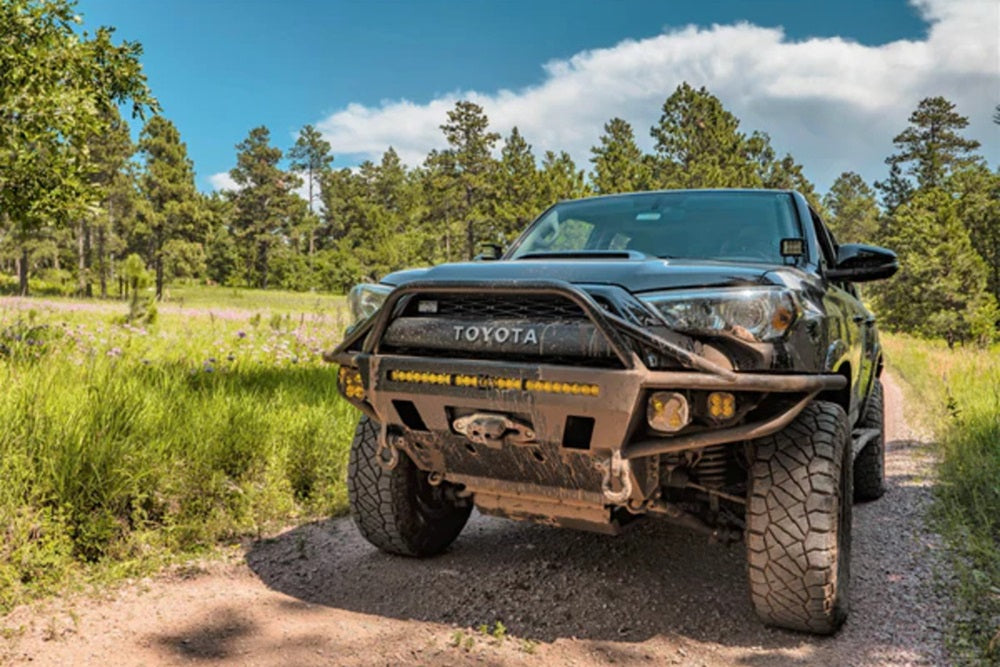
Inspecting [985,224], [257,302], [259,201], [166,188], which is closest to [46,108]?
[257,302]

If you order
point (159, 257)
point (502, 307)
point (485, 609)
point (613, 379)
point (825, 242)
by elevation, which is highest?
point (159, 257)

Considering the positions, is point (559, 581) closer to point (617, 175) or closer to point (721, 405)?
point (721, 405)

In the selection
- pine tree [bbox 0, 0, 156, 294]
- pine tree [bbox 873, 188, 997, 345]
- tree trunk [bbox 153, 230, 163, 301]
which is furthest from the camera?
tree trunk [bbox 153, 230, 163, 301]

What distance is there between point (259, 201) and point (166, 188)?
87.1ft

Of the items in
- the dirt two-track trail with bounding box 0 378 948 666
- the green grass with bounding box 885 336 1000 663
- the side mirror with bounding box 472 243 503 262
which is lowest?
the dirt two-track trail with bounding box 0 378 948 666

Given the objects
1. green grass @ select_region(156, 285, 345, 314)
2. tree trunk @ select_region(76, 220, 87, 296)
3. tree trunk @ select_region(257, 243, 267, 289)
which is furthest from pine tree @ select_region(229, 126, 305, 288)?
green grass @ select_region(156, 285, 345, 314)

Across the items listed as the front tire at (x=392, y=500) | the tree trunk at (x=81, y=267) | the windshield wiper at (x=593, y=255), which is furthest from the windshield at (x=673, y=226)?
the tree trunk at (x=81, y=267)

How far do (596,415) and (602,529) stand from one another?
686 mm

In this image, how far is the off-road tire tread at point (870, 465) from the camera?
4.91 metres

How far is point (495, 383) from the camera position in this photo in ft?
8.65

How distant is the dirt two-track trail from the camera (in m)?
2.76

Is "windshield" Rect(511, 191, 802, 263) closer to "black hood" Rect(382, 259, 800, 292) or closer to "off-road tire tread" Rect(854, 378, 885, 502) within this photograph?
"black hood" Rect(382, 259, 800, 292)

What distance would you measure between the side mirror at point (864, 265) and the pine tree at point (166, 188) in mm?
48466

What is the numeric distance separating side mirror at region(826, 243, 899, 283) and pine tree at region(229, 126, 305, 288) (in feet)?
240
